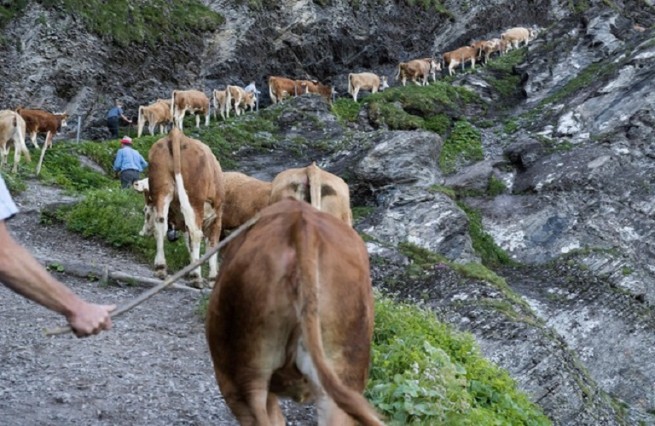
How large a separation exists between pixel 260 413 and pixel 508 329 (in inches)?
314

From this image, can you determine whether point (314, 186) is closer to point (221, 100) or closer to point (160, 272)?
point (160, 272)

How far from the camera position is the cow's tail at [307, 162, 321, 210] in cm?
950

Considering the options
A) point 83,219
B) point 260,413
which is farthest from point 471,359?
point 83,219

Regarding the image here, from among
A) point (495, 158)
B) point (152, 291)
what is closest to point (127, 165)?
point (495, 158)

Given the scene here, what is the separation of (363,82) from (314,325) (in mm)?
34593

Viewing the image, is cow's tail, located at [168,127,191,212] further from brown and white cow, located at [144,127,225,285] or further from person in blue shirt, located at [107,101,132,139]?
person in blue shirt, located at [107,101,132,139]

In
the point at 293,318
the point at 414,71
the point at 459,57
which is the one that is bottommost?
the point at 414,71

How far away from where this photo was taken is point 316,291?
3885 mm

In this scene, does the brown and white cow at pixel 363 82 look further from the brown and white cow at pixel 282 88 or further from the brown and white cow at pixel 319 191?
the brown and white cow at pixel 319 191

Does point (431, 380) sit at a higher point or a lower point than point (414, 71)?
higher

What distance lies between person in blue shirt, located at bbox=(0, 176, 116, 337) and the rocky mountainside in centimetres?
822

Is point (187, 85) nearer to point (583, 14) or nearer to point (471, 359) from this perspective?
point (583, 14)

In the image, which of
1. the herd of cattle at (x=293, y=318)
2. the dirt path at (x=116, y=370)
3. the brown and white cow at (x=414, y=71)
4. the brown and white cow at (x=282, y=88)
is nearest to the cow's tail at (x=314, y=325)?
the herd of cattle at (x=293, y=318)

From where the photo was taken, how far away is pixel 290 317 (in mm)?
3961
